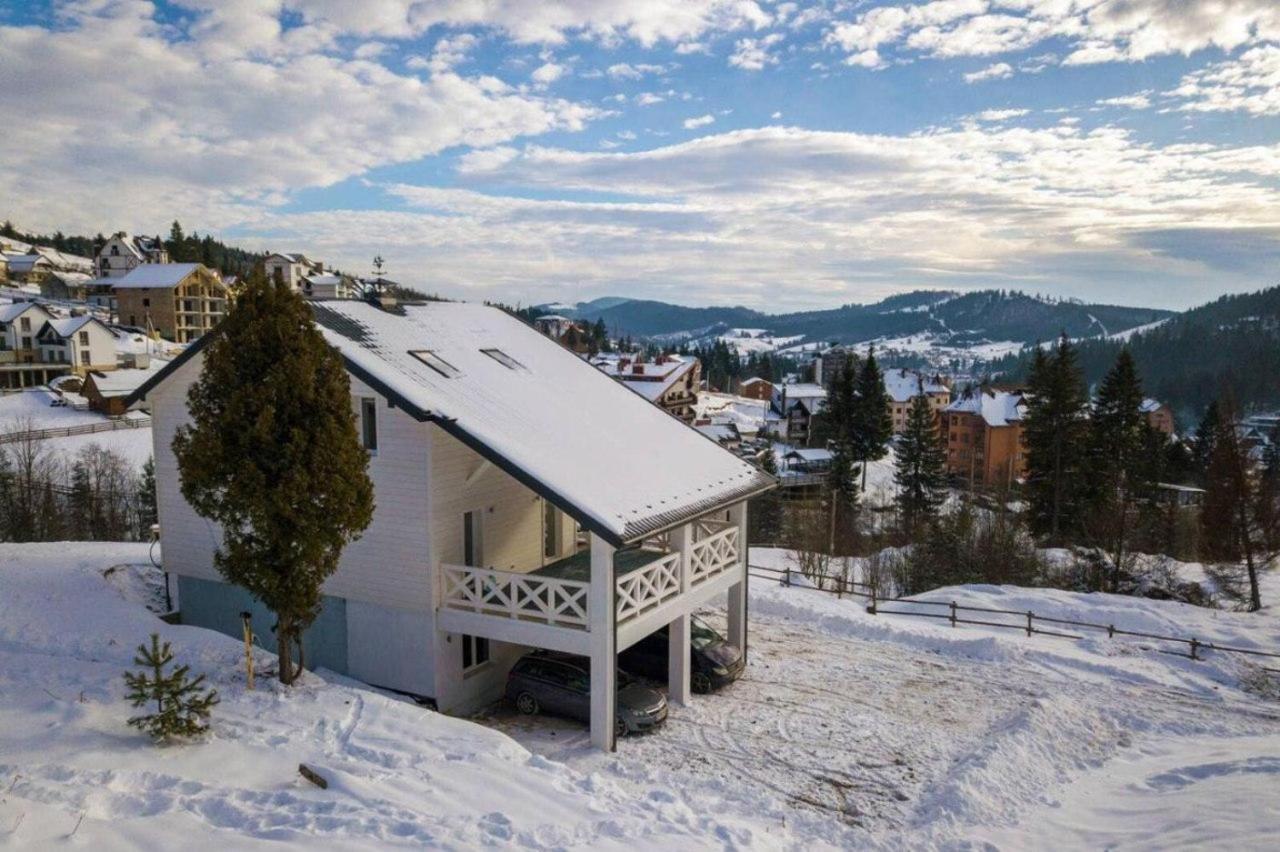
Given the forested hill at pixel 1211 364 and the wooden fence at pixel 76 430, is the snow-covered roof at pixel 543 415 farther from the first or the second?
the forested hill at pixel 1211 364

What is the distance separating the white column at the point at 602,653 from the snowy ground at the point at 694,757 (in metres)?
0.45

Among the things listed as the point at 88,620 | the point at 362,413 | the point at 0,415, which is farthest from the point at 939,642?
the point at 0,415

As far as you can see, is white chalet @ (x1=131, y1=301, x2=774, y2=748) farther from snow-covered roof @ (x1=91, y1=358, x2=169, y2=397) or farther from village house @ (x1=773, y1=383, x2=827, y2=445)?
village house @ (x1=773, y1=383, x2=827, y2=445)

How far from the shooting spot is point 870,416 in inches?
2746

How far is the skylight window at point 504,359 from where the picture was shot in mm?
18625

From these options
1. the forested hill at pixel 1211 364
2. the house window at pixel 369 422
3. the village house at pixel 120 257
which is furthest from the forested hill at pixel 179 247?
the forested hill at pixel 1211 364

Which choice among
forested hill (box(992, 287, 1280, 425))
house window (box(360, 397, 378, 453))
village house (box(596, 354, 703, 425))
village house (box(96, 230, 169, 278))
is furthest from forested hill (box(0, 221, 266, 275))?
forested hill (box(992, 287, 1280, 425))

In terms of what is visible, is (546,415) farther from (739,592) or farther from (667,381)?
(667,381)

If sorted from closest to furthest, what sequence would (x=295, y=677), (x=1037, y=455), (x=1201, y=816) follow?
(x=1201, y=816) < (x=295, y=677) < (x=1037, y=455)

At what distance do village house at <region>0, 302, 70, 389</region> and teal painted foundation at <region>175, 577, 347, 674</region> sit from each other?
2882 inches

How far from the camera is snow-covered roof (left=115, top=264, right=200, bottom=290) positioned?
95500 mm

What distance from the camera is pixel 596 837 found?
9164mm

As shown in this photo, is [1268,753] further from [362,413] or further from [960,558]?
[960,558]

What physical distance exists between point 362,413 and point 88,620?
691 centimetres
